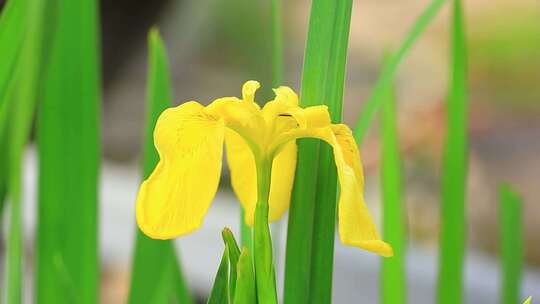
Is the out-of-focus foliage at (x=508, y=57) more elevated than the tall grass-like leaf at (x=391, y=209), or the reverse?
the out-of-focus foliage at (x=508, y=57)

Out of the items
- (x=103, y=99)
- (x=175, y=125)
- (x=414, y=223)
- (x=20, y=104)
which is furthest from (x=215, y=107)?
(x=103, y=99)

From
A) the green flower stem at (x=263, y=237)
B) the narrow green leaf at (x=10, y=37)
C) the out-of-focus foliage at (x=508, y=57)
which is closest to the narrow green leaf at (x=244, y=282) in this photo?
the green flower stem at (x=263, y=237)

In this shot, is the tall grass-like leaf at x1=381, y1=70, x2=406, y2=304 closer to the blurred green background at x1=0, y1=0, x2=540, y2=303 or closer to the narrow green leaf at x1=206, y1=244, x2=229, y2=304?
the narrow green leaf at x1=206, y1=244, x2=229, y2=304

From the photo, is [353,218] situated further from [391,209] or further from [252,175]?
[391,209]

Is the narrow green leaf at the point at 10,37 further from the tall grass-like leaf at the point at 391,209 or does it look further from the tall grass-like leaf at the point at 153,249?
the tall grass-like leaf at the point at 391,209

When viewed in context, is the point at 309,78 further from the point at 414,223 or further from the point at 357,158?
the point at 414,223

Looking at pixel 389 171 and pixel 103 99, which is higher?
pixel 103 99
